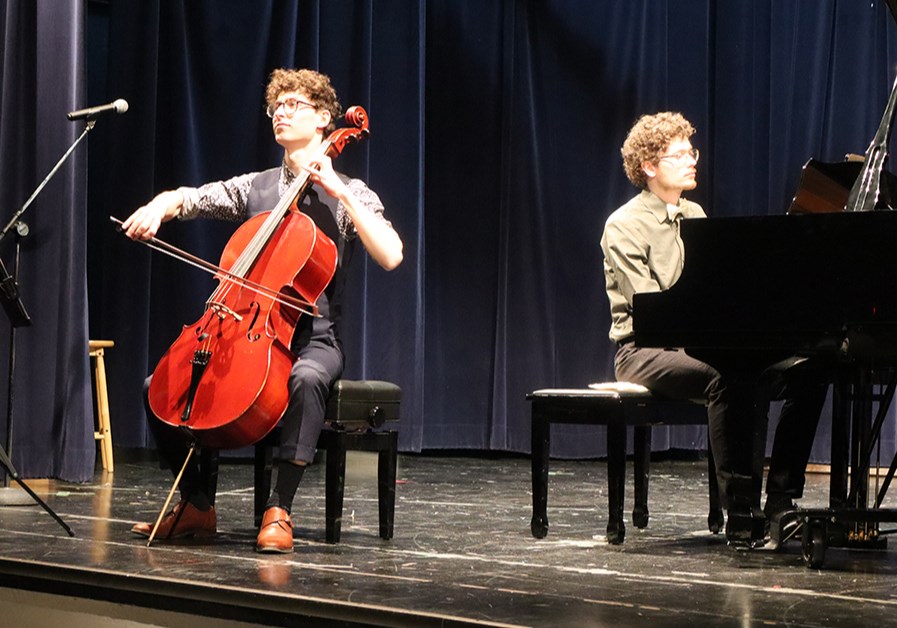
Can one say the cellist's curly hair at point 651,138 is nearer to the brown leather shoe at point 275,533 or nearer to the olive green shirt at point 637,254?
the olive green shirt at point 637,254

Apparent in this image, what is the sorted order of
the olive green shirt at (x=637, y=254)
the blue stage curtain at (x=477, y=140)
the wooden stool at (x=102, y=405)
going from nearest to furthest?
1. the olive green shirt at (x=637, y=254)
2. the wooden stool at (x=102, y=405)
3. the blue stage curtain at (x=477, y=140)

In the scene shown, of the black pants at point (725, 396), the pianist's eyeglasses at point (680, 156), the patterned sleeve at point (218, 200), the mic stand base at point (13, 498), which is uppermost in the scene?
the pianist's eyeglasses at point (680, 156)

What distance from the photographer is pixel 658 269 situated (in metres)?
3.67

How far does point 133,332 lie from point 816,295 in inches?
151

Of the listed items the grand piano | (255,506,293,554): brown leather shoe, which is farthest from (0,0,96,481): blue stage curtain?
the grand piano

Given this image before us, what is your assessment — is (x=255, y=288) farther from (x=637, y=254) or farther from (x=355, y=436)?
(x=637, y=254)

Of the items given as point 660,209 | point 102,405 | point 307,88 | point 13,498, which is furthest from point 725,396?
point 102,405

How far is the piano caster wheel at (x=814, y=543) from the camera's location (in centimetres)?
298

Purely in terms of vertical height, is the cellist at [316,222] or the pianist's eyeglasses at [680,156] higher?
the pianist's eyeglasses at [680,156]

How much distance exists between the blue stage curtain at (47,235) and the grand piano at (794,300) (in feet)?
8.76

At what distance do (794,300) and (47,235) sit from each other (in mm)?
3064

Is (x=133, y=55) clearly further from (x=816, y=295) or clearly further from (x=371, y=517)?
(x=816, y=295)

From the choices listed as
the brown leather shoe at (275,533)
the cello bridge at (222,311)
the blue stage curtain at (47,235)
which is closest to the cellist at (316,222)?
the brown leather shoe at (275,533)

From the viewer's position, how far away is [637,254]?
12.0 ft
